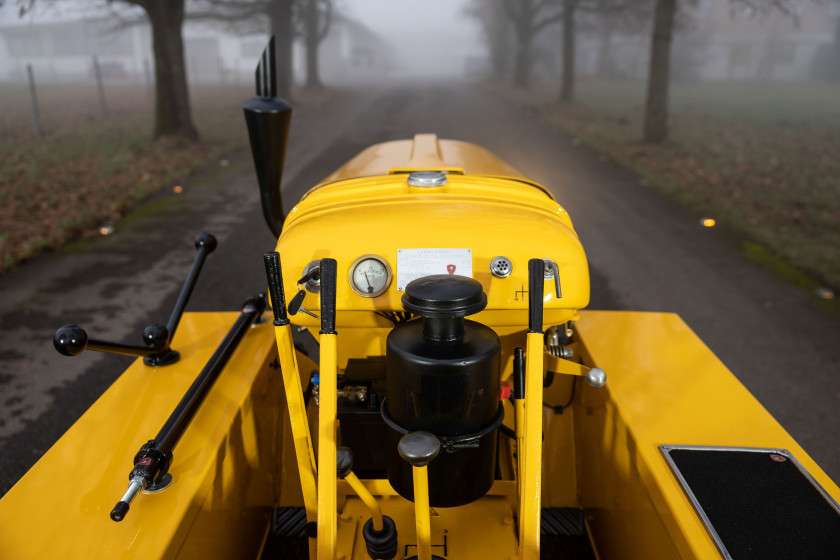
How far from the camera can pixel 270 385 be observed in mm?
2143

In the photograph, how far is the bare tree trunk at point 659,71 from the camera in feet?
34.4

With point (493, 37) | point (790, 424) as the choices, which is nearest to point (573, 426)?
point (790, 424)

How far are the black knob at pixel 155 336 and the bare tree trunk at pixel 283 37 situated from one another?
1897cm

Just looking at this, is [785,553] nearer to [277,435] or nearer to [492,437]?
[492,437]

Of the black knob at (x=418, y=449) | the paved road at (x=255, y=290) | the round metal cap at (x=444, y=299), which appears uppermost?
the round metal cap at (x=444, y=299)

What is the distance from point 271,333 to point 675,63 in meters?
43.0

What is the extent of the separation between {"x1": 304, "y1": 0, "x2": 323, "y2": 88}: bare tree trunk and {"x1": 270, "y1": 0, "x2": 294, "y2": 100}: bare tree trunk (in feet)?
16.2

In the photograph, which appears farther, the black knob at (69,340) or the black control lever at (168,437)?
the black knob at (69,340)

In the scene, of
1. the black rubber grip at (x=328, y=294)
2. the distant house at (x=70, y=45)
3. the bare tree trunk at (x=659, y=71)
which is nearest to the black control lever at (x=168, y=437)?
the black rubber grip at (x=328, y=294)

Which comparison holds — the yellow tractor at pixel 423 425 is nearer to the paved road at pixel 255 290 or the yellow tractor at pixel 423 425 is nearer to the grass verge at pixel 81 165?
the paved road at pixel 255 290

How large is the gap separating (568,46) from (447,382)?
19484mm

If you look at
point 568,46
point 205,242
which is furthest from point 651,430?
point 568,46

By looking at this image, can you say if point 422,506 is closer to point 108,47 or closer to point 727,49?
point 727,49

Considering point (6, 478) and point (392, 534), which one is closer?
point (392, 534)
